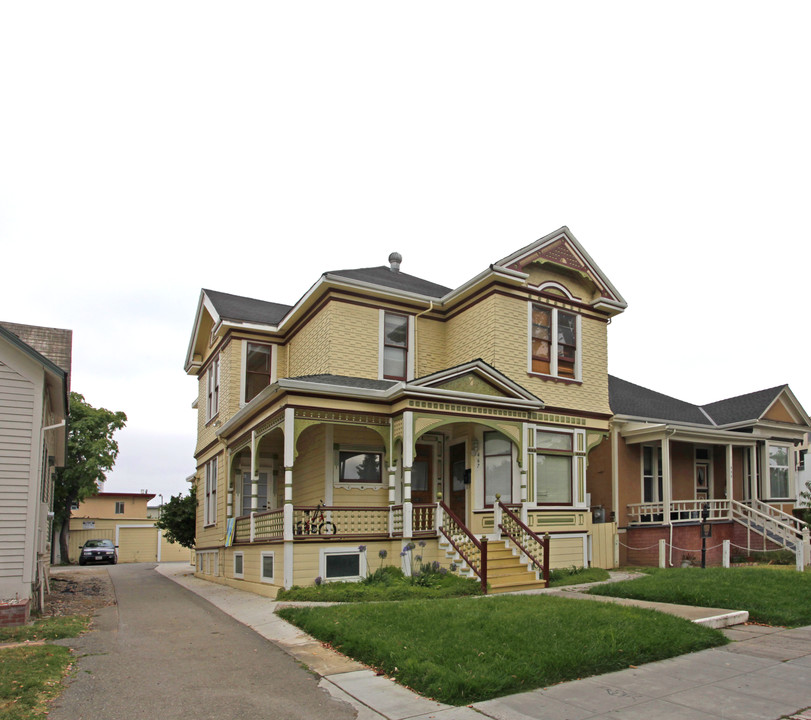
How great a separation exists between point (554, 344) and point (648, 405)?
22.3ft

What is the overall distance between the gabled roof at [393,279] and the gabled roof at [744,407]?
11188mm

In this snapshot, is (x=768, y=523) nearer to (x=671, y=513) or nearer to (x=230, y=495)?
(x=671, y=513)

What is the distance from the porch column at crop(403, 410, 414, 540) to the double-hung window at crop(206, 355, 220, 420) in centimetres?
890

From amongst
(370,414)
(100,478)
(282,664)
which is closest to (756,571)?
(370,414)

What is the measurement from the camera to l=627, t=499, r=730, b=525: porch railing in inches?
811

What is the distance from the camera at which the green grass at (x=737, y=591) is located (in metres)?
10.6

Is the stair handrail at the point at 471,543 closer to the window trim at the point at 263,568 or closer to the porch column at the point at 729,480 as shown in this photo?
the window trim at the point at 263,568

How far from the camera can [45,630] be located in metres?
10.6

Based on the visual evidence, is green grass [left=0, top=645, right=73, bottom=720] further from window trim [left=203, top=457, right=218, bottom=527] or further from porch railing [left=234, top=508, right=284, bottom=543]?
window trim [left=203, top=457, right=218, bottom=527]

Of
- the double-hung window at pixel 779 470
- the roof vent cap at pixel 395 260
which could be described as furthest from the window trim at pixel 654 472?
the roof vent cap at pixel 395 260

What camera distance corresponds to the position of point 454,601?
1142 cm

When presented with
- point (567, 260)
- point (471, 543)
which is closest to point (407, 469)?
point (471, 543)

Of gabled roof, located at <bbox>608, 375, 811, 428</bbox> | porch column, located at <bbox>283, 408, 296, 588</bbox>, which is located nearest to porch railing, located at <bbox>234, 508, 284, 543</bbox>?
porch column, located at <bbox>283, 408, 296, 588</bbox>

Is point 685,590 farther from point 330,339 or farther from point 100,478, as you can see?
point 100,478
